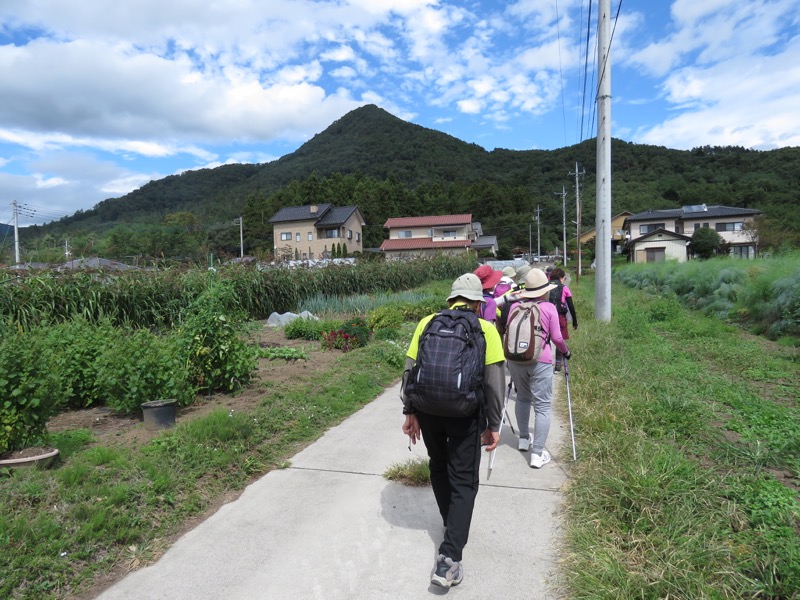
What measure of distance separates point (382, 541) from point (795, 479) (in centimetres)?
313

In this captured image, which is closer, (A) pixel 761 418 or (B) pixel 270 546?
(B) pixel 270 546

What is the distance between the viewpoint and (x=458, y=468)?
9.71ft

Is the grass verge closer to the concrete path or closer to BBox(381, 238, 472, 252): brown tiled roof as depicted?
the concrete path

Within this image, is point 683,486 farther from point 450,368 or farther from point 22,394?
point 22,394

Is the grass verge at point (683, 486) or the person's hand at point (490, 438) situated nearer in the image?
the grass verge at point (683, 486)

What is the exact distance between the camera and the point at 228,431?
4.81 metres

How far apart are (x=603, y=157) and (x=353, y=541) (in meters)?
12.9

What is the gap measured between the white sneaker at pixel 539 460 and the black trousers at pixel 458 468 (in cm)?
181

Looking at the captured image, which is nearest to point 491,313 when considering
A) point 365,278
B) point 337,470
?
point 337,470

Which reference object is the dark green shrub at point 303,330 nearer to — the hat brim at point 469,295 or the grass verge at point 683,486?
the grass verge at point 683,486

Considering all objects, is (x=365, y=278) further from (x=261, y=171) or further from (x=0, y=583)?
(x=261, y=171)

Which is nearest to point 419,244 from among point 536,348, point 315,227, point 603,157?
point 315,227

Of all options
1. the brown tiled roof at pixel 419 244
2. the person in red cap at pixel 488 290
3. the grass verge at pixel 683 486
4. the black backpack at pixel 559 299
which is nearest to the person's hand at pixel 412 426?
the grass verge at pixel 683 486

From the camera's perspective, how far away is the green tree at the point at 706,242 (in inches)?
1993
